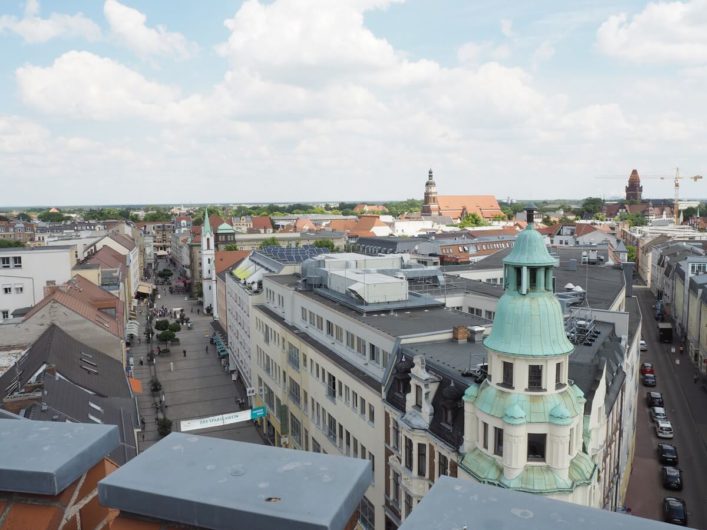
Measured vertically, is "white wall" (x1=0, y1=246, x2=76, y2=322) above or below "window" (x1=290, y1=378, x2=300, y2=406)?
above

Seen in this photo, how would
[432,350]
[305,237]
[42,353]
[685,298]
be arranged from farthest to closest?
[305,237], [685,298], [42,353], [432,350]

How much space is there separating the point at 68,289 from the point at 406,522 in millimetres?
70302

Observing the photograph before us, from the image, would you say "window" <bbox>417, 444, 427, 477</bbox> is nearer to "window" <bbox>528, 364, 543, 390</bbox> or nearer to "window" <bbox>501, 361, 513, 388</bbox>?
"window" <bbox>501, 361, 513, 388</bbox>

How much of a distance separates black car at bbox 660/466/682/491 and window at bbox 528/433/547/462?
2756 cm

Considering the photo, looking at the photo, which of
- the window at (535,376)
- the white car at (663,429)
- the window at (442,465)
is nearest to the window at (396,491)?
the window at (442,465)

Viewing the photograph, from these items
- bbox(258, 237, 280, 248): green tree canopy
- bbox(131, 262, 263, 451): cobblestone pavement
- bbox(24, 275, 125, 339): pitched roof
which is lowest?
bbox(131, 262, 263, 451): cobblestone pavement

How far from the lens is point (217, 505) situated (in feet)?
14.8

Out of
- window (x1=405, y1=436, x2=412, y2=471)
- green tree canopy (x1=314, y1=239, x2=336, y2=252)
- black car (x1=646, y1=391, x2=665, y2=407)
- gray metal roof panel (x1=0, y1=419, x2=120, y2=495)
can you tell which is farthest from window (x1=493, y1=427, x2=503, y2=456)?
A: green tree canopy (x1=314, y1=239, x2=336, y2=252)

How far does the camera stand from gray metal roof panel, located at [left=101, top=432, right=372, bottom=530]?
4371mm

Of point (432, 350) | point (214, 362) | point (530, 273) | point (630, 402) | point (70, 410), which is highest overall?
point (530, 273)

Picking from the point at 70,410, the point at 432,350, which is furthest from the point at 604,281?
the point at 70,410

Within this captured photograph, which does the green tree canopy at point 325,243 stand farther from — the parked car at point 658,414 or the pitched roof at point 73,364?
the parked car at point 658,414

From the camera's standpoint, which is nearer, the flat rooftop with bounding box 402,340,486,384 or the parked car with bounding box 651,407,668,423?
the flat rooftop with bounding box 402,340,486,384

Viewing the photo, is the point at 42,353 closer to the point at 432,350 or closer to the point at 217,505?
the point at 432,350
